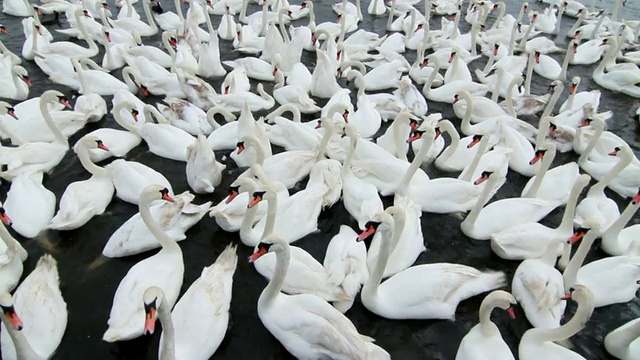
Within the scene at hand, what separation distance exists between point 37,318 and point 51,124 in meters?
4.67

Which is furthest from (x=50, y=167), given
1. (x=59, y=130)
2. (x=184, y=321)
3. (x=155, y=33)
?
(x=155, y=33)

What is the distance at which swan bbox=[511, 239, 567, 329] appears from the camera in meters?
6.71

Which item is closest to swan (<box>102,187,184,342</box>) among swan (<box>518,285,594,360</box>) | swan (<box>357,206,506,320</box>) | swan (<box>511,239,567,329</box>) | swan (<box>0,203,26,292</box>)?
swan (<box>0,203,26,292</box>)

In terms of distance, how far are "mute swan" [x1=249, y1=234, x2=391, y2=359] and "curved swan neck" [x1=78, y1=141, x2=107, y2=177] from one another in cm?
394

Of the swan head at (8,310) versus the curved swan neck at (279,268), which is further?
the curved swan neck at (279,268)

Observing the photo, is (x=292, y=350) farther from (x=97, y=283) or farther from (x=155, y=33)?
(x=155, y=33)

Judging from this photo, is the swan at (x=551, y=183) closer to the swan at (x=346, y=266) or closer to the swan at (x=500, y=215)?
the swan at (x=500, y=215)

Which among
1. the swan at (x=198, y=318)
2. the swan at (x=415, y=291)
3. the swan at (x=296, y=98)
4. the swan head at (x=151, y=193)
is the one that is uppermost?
the swan head at (x=151, y=193)

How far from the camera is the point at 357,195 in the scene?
8625 millimetres

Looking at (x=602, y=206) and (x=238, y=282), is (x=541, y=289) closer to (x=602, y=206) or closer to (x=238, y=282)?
(x=602, y=206)

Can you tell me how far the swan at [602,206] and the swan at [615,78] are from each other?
21.4 feet

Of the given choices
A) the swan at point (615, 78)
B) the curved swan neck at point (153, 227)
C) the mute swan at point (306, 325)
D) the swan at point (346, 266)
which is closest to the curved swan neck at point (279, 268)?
the mute swan at point (306, 325)

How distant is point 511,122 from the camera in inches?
433

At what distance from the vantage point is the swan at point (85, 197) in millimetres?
7848
